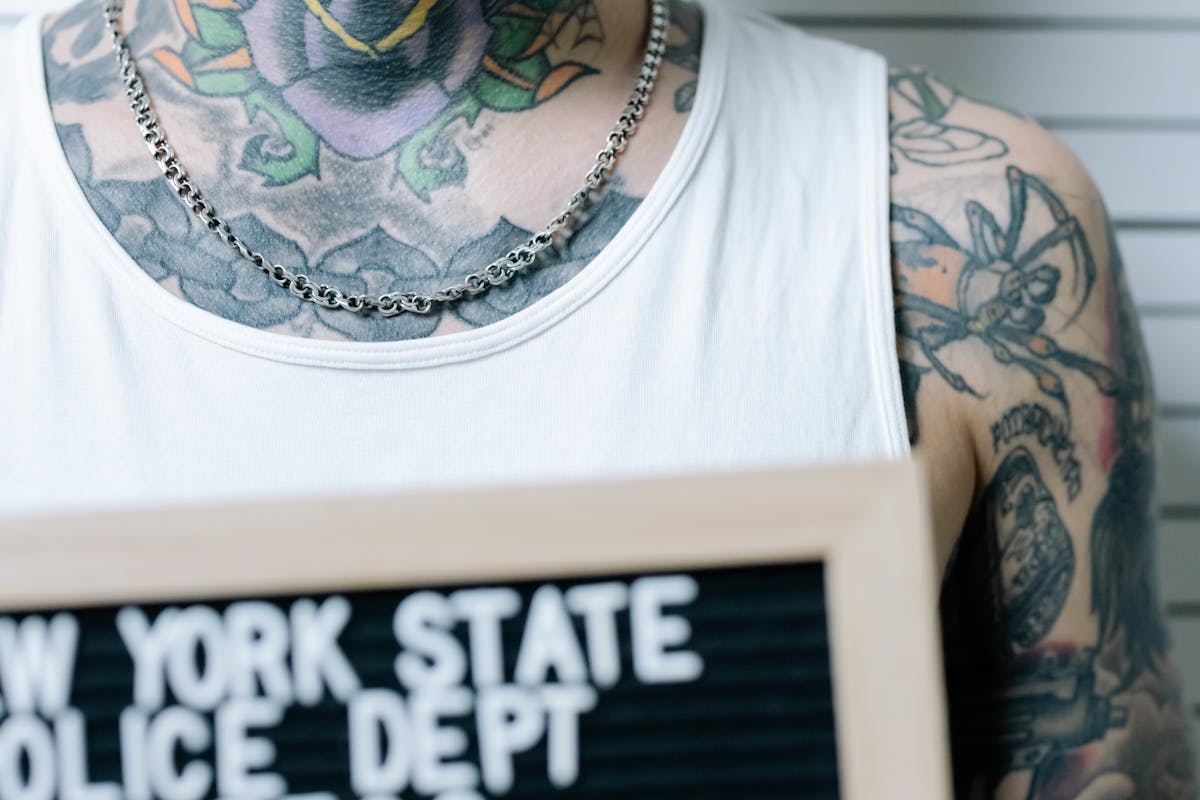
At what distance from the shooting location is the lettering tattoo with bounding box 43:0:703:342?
91cm

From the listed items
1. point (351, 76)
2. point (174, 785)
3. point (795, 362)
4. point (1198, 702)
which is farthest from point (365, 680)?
point (1198, 702)

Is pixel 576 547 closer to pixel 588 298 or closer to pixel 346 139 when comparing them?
pixel 588 298

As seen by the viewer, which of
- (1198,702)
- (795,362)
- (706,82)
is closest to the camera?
(795,362)

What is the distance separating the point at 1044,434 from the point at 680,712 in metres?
0.47

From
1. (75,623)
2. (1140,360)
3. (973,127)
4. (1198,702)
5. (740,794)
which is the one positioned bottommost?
(1198,702)

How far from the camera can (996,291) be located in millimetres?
932

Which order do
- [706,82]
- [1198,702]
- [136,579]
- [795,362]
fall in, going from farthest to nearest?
[1198,702] → [706,82] → [795,362] → [136,579]

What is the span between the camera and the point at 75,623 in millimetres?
581

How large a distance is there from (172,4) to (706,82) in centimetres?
45

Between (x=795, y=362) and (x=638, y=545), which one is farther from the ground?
(x=795, y=362)

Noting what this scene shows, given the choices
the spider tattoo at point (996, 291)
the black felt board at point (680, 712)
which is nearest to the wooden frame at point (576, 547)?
the black felt board at point (680, 712)

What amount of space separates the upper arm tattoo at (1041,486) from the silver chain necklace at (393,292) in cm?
23

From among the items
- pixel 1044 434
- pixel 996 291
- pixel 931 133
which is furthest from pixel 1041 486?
pixel 931 133

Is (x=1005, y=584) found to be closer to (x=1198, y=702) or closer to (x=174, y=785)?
(x=174, y=785)
